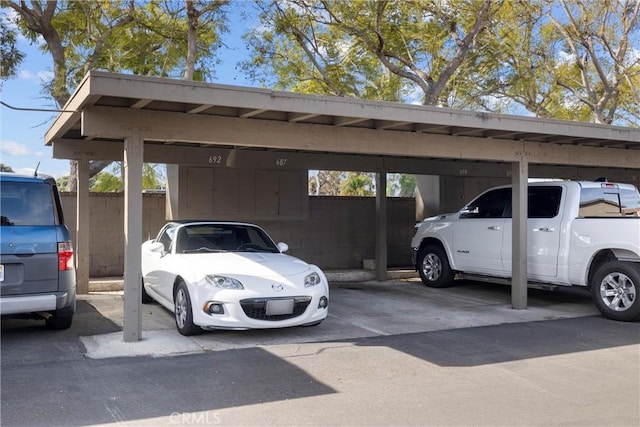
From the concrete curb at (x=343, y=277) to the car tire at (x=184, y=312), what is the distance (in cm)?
407

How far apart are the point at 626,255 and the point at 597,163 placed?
230 cm

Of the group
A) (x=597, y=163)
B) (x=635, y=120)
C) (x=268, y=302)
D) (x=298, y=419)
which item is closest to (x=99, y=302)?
(x=268, y=302)

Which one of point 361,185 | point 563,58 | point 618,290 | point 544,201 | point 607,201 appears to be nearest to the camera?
point 618,290

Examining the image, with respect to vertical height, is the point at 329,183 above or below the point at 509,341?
above

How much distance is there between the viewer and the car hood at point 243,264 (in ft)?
21.8

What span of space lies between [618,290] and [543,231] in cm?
146

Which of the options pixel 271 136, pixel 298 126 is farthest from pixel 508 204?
pixel 271 136

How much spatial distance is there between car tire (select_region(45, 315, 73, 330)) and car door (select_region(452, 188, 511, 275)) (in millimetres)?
6975

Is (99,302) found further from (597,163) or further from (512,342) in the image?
(597,163)

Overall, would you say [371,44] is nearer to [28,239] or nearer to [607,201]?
[607,201]

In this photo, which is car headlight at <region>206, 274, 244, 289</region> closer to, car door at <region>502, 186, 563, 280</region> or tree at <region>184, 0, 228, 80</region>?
car door at <region>502, 186, 563, 280</region>

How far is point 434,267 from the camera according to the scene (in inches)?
454

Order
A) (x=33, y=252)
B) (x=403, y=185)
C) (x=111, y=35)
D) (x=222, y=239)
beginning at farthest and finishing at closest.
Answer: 1. (x=403, y=185)
2. (x=111, y=35)
3. (x=222, y=239)
4. (x=33, y=252)

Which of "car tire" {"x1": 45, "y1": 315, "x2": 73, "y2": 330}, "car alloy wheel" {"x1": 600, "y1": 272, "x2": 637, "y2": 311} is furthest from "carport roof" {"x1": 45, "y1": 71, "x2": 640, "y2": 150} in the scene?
"car tire" {"x1": 45, "y1": 315, "x2": 73, "y2": 330}
